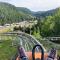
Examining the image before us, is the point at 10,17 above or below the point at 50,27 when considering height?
below

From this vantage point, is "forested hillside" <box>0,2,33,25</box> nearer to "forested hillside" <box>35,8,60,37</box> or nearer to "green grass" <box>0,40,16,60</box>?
"forested hillside" <box>35,8,60,37</box>

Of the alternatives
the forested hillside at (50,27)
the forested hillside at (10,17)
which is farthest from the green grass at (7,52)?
→ the forested hillside at (10,17)

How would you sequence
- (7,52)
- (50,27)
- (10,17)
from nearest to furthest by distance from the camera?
(7,52) < (50,27) < (10,17)

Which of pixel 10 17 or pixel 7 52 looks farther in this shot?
pixel 10 17

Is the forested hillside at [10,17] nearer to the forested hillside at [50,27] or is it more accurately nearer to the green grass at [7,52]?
the forested hillside at [50,27]

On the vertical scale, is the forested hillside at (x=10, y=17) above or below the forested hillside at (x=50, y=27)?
below

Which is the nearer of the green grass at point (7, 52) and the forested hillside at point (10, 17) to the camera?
the green grass at point (7, 52)

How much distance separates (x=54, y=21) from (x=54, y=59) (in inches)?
2646

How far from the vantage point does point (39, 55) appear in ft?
12.9

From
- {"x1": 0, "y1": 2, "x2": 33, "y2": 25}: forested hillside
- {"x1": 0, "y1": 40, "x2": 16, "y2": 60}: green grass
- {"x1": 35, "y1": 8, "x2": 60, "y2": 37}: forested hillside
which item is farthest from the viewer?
{"x1": 0, "y1": 2, "x2": 33, "y2": 25}: forested hillside

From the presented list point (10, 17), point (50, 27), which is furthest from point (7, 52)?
point (10, 17)

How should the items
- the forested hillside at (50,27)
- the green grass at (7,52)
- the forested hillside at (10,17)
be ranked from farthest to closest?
the forested hillside at (10,17), the forested hillside at (50,27), the green grass at (7,52)

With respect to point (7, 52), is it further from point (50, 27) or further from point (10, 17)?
point (10, 17)

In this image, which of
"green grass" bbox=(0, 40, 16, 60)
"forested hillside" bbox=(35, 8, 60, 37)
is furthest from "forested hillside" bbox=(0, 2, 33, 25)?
"green grass" bbox=(0, 40, 16, 60)
